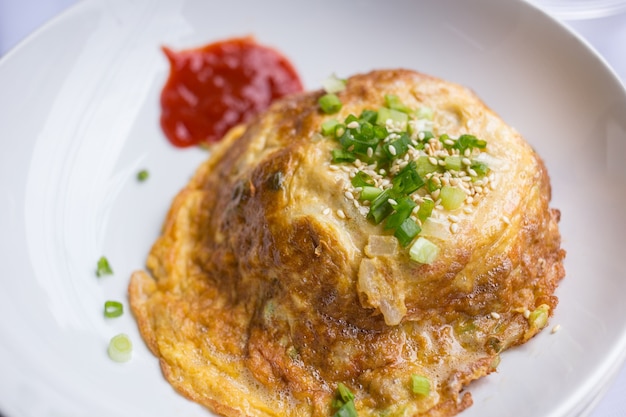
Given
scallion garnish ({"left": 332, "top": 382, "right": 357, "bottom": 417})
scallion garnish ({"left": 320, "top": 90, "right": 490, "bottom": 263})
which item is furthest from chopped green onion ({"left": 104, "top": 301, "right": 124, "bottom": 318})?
scallion garnish ({"left": 320, "top": 90, "right": 490, "bottom": 263})

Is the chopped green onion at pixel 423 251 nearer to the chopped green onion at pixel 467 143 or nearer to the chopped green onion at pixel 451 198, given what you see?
the chopped green onion at pixel 451 198

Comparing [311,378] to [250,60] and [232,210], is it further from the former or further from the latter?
[250,60]

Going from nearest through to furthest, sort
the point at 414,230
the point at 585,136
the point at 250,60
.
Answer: the point at 414,230 → the point at 585,136 → the point at 250,60

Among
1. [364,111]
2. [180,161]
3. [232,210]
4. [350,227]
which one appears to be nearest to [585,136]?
[364,111]

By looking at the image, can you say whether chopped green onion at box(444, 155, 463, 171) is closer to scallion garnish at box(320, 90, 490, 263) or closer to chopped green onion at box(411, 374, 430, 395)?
scallion garnish at box(320, 90, 490, 263)

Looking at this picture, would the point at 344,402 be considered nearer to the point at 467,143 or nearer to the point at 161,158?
the point at 467,143

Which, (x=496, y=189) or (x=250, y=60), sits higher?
(x=496, y=189)

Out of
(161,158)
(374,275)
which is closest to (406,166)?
(374,275)

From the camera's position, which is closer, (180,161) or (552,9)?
(180,161)
